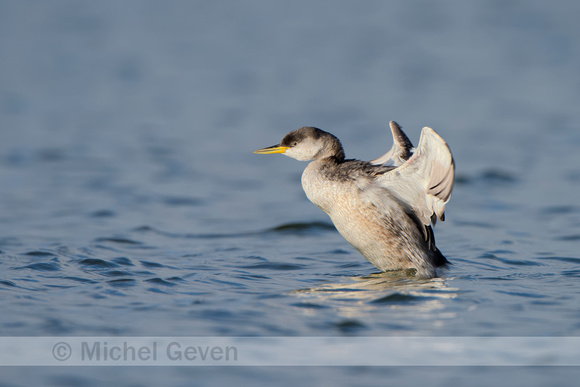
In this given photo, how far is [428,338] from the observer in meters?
5.55

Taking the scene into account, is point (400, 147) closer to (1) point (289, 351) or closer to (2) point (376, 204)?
(2) point (376, 204)

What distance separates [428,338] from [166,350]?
1803 millimetres

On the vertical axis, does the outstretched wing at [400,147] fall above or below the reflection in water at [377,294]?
above

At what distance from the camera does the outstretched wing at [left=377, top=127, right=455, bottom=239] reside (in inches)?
254

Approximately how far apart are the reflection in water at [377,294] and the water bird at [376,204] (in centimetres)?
24

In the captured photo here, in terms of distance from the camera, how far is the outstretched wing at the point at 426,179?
21.2ft

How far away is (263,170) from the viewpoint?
1259cm

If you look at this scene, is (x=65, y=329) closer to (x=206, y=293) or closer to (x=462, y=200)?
(x=206, y=293)

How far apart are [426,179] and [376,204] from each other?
22.3 inches

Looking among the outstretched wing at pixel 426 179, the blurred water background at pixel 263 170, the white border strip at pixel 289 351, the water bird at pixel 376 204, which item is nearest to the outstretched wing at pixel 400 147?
the water bird at pixel 376 204

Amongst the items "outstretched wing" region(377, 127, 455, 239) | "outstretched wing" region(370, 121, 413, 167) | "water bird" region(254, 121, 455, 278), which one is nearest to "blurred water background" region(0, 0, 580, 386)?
"water bird" region(254, 121, 455, 278)

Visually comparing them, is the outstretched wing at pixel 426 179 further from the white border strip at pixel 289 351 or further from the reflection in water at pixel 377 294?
the white border strip at pixel 289 351

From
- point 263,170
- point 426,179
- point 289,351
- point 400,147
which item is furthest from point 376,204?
point 263,170

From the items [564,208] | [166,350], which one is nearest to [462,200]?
[564,208]
